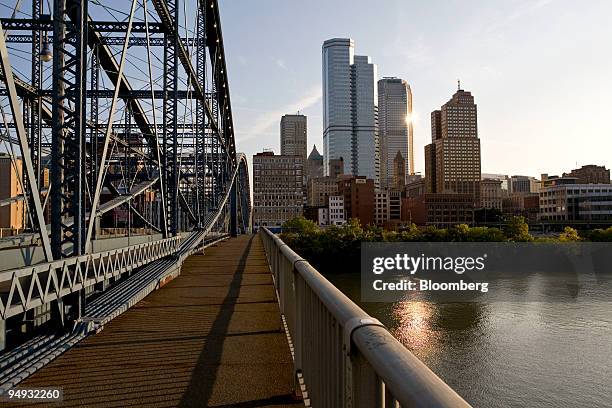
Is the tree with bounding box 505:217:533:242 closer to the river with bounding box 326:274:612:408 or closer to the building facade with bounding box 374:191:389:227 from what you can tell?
the river with bounding box 326:274:612:408

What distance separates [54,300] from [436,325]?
25.5 metres

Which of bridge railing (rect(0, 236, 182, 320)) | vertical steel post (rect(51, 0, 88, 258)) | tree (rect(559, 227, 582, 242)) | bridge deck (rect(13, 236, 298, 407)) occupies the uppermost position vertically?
vertical steel post (rect(51, 0, 88, 258))

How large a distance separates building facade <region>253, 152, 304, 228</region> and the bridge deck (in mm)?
125368

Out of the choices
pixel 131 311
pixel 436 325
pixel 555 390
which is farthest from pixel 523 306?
pixel 131 311

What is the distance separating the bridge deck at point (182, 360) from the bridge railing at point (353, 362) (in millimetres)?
617

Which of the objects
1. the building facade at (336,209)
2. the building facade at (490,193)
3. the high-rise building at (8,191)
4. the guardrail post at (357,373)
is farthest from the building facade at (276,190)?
the guardrail post at (357,373)

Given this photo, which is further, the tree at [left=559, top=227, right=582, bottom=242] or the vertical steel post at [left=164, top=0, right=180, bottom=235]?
the tree at [left=559, top=227, right=582, bottom=242]

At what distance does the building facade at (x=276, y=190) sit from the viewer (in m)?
134

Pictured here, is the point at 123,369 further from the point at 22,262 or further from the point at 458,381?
the point at 458,381

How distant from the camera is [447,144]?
7146 inches

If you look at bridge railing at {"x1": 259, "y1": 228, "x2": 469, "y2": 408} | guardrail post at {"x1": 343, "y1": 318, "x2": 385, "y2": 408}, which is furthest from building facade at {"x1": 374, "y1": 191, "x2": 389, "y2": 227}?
guardrail post at {"x1": 343, "y1": 318, "x2": 385, "y2": 408}

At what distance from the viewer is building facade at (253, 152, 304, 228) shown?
439ft

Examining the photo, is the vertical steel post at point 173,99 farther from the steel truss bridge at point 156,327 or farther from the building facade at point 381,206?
the building facade at point 381,206

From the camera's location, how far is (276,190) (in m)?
134
